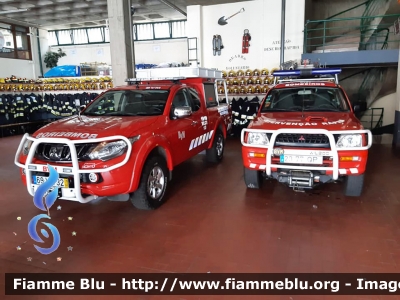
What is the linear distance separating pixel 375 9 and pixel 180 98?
8.85 metres

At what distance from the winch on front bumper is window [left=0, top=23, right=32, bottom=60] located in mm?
15055

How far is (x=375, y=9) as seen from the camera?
10281 mm

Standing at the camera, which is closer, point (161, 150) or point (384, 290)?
point (384, 290)

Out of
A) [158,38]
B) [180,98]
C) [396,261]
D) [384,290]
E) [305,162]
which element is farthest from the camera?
[158,38]

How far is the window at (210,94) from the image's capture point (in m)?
6.32

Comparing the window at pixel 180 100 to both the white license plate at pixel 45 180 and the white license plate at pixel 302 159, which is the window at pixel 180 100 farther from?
the white license plate at pixel 45 180

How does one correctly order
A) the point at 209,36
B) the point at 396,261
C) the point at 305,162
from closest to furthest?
the point at 396,261, the point at 305,162, the point at 209,36

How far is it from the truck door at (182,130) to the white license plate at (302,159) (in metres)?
1.57

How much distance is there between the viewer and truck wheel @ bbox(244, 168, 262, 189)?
15.6 feet

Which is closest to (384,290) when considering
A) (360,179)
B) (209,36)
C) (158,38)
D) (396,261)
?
(396,261)

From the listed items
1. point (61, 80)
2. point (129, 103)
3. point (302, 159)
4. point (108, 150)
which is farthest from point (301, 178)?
point (61, 80)

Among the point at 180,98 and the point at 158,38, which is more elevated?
the point at 158,38

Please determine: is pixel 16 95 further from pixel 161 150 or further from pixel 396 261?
pixel 396 261

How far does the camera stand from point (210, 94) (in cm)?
657
